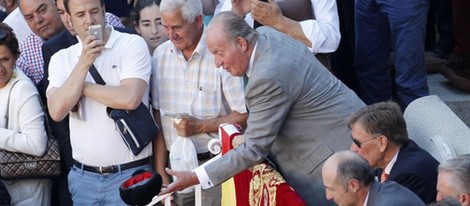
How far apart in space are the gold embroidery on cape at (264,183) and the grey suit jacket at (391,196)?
0.76 meters

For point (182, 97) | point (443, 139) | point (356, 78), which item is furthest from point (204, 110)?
point (356, 78)

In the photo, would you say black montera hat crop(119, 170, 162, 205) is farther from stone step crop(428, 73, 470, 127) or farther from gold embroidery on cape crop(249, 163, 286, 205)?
stone step crop(428, 73, 470, 127)

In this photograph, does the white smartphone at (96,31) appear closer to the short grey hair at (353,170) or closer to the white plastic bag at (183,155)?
the white plastic bag at (183,155)

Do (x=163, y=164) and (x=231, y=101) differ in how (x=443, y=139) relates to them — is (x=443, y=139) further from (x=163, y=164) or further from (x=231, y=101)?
(x=163, y=164)

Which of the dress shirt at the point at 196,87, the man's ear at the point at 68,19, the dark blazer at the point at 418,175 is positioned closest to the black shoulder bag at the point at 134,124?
the dress shirt at the point at 196,87

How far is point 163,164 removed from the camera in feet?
20.7

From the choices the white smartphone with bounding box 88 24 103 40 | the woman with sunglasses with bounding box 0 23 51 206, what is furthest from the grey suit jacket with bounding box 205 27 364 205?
the woman with sunglasses with bounding box 0 23 51 206

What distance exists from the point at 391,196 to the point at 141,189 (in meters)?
1.35

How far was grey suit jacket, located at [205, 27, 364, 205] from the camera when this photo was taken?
531 cm

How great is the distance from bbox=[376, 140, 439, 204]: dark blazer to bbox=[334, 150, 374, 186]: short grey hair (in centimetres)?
49

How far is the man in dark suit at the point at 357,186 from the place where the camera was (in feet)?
15.1

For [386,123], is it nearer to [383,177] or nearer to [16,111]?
[383,177]

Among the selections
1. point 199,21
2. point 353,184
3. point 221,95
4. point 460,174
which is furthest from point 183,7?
point 460,174

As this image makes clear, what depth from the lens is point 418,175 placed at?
5066 millimetres
